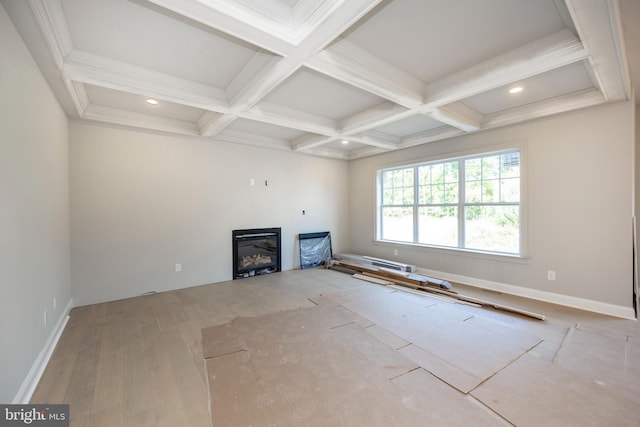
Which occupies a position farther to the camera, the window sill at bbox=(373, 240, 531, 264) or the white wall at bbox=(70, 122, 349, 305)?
the window sill at bbox=(373, 240, 531, 264)

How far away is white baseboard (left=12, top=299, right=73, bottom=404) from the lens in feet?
5.61

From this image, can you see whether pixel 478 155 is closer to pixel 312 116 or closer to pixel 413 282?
pixel 413 282

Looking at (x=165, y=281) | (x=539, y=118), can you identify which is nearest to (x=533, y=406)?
(x=539, y=118)

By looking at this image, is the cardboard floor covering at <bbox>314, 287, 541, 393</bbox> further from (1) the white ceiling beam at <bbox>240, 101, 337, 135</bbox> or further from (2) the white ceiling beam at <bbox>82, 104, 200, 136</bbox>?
(2) the white ceiling beam at <bbox>82, 104, 200, 136</bbox>

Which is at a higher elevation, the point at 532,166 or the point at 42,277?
the point at 532,166

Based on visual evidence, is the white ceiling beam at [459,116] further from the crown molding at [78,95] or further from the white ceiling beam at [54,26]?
the crown molding at [78,95]

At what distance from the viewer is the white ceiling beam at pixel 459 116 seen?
335 centimetres

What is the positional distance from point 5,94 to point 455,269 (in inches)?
214

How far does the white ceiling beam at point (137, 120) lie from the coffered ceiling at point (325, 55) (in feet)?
0.05

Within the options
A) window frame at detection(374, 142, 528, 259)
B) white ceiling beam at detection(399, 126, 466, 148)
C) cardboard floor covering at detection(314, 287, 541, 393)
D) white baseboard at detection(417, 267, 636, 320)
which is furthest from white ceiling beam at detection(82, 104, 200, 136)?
white baseboard at detection(417, 267, 636, 320)

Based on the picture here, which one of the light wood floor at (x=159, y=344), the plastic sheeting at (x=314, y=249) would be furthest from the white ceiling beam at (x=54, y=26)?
the plastic sheeting at (x=314, y=249)

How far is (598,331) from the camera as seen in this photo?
8.68 feet

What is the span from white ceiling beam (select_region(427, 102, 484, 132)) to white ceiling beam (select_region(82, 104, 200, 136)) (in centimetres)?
361

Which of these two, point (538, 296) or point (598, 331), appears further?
point (538, 296)
